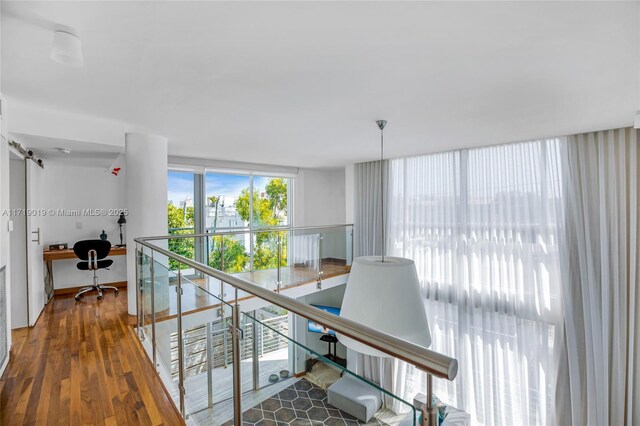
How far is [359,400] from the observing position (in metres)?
0.81

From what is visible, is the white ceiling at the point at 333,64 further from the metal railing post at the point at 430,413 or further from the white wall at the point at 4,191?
the metal railing post at the point at 430,413

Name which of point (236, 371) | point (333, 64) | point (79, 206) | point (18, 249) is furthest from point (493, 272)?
point (79, 206)

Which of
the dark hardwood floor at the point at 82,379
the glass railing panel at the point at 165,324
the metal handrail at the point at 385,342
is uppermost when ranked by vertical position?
the metal handrail at the point at 385,342

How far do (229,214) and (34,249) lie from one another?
286 centimetres

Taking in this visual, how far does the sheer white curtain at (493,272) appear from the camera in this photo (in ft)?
13.4

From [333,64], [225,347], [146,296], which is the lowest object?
[146,296]

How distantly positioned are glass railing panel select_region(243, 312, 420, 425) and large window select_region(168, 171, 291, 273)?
134 inches

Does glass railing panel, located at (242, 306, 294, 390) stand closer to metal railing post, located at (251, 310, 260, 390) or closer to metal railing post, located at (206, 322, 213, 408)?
metal railing post, located at (251, 310, 260, 390)

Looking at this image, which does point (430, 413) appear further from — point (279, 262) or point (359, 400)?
point (279, 262)

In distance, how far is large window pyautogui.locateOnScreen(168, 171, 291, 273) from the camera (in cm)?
457

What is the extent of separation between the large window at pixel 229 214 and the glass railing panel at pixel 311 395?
3400 mm

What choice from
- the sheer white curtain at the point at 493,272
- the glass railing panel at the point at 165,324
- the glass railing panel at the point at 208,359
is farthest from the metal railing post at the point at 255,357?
the sheer white curtain at the point at 493,272

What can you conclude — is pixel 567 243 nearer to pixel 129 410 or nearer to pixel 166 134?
pixel 129 410

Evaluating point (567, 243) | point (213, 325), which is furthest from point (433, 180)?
point (213, 325)
